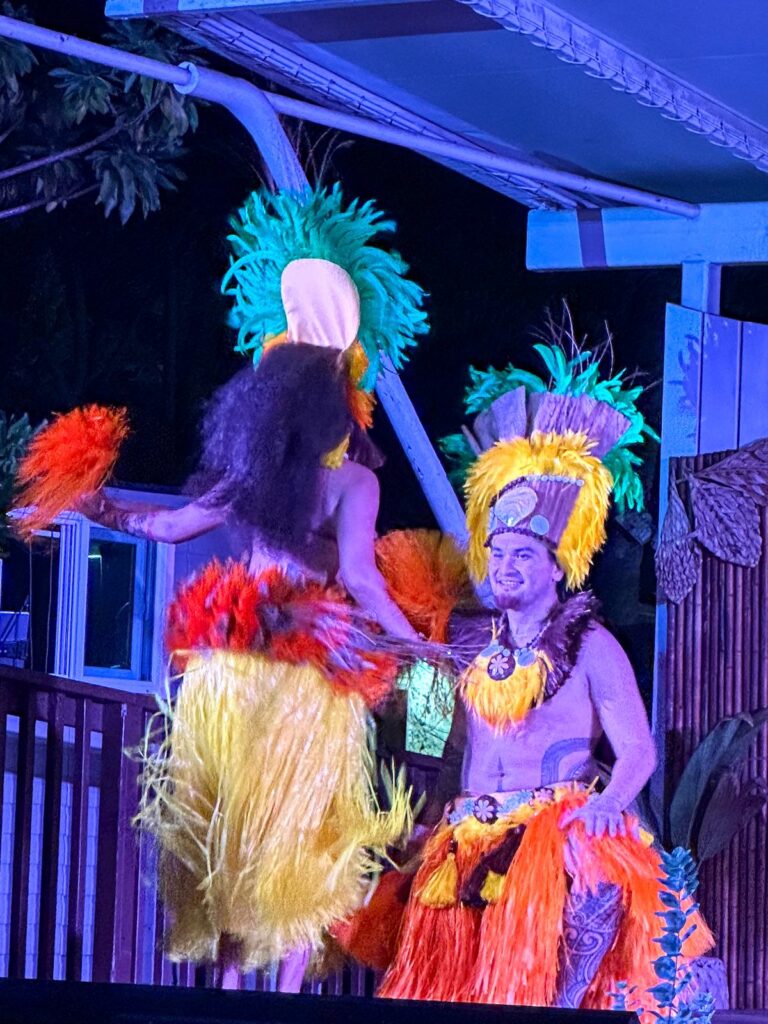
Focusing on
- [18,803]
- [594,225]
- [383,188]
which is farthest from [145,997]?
[594,225]

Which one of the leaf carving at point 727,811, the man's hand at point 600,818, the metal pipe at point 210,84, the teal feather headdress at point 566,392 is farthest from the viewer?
the leaf carving at point 727,811

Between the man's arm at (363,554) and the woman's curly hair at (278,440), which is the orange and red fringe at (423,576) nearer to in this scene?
the man's arm at (363,554)

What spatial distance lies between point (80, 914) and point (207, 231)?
1.23 m

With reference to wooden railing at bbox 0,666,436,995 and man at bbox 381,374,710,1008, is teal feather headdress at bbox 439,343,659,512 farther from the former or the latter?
wooden railing at bbox 0,666,436,995

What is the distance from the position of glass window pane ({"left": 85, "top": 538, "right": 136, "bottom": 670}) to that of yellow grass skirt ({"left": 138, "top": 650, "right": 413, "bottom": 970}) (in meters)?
0.13

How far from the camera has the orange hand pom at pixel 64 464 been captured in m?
2.88

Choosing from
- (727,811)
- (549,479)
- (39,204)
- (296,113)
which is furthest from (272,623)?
(727,811)

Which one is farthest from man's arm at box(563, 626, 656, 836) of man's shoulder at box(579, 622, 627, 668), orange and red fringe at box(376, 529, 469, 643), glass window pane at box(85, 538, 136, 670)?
glass window pane at box(85, 538, 136, 670)

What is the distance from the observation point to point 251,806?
300 centimetres

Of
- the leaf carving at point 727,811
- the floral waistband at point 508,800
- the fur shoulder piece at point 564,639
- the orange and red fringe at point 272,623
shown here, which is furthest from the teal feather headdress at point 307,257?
the leaf carving at point 727,811

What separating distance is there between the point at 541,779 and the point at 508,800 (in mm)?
72

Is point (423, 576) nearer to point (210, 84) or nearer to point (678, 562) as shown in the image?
point (678, 562)

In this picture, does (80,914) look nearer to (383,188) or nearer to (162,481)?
(162,481)

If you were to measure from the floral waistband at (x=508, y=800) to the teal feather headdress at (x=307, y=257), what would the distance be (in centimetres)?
78
